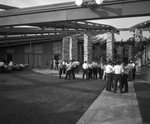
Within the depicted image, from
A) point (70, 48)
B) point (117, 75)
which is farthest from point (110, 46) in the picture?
point (117, 75)

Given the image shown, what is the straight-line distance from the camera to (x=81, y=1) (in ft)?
15.5

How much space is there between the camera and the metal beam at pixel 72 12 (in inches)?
183

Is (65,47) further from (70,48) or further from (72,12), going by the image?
(72,12)

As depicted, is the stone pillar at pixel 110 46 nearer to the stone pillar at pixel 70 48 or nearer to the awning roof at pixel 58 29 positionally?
the awning roof at pixel 58 29

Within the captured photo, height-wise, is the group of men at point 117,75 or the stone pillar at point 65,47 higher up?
the stone pillar at point 65,47

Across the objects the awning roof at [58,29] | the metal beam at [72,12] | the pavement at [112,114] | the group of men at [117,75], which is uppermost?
the awning roof at [58,29]

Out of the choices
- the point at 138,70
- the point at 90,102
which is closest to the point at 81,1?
the point at 90,102

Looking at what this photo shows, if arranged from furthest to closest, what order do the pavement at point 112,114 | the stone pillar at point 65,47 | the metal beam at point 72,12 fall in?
1. the stone pillar at point 65,47
2. the pavement at point 112,114
3. the metal beam at point 72,12

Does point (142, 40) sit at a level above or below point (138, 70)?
above

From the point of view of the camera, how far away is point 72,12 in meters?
5.21

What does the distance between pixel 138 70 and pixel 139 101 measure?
1232cm

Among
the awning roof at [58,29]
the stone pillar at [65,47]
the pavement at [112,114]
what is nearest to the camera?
the pavement at [112,114]

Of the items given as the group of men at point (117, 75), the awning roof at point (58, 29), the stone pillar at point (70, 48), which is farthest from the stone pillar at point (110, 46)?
the group of men at point (117, 75)

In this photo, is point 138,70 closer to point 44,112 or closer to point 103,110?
point 103,110
